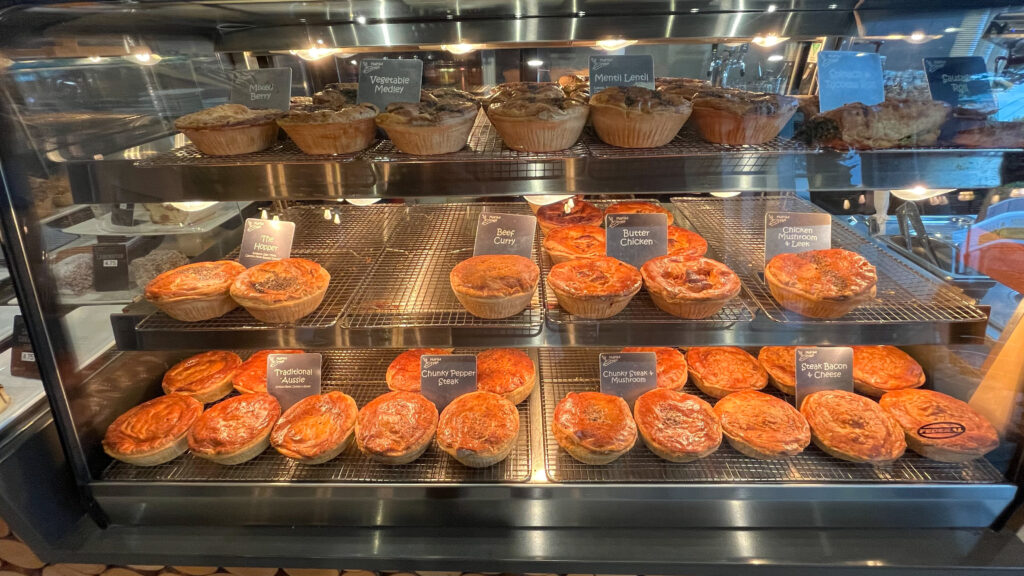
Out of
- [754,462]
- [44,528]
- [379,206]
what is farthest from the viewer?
[379,206]

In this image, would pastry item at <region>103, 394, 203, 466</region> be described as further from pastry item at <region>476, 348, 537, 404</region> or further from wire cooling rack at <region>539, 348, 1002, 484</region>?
wire cooling rack at <region>539, 348, 1002, 484</region>

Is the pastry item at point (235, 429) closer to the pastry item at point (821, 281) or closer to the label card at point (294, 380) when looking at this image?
the label card at point (294, 380)

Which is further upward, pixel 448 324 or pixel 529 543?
pixel 448 324

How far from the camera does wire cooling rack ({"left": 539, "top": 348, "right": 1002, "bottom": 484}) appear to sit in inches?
84.7

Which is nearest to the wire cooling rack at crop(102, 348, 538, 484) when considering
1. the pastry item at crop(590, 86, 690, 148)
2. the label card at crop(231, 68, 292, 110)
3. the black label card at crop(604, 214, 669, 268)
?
the black label card at crop(604, 214, 669, 268)

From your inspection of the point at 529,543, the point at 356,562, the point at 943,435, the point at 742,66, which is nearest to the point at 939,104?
the point at 742,66

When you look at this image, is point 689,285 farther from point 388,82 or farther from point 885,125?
point 388,82

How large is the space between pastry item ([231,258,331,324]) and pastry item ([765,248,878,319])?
6.35 feet

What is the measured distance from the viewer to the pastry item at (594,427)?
2.16 meters

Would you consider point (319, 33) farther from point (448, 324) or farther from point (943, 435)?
point (943, 435)

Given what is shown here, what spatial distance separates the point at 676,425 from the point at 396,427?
47.8 inches

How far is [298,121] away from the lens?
75.5 inches

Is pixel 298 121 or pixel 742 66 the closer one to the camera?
pixel 298 121

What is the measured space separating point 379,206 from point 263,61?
1.09 m
